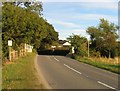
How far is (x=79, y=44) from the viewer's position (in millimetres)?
68750

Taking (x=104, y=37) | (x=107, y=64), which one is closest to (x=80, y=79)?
(x=107, y=64)

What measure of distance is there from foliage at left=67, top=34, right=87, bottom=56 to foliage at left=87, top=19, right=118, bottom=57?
11392mm

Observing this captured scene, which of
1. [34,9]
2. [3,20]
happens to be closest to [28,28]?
[3,20]

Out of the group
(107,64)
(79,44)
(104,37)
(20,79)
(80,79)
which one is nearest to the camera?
(20,79)

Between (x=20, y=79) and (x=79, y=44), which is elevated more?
(x=79, y=44)

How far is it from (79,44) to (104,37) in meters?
19.3

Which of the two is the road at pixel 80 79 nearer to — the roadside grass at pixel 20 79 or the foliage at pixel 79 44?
the roadside grass at pixel 20 79

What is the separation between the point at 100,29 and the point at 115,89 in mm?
73906

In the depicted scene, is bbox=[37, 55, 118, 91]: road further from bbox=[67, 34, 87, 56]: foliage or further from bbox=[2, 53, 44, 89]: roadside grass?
bbox=[67, 34, 87, 56]: foliage

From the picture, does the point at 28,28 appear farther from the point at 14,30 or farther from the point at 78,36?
the point at 78,36

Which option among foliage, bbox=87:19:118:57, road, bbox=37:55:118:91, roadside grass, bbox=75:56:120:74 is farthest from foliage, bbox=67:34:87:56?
road, bbox=37:55:118:91

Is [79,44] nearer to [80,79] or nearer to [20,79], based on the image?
[80,79]

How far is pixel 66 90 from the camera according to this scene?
1733 centimetres

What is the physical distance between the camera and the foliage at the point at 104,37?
81562mm
